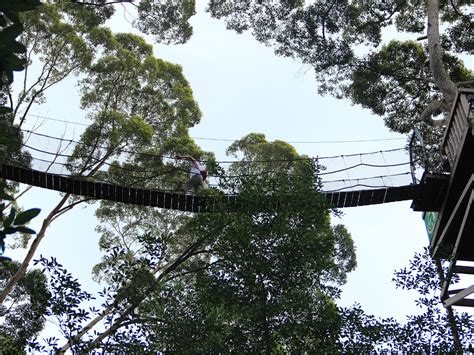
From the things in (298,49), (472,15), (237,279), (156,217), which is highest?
(472,15)

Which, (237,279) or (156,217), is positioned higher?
(156,217)

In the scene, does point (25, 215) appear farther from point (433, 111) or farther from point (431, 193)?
point (433, 111)

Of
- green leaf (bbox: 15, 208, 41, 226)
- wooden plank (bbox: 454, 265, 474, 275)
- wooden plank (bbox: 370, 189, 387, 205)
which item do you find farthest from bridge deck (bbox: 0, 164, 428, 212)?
green leaf (bbox: 15, 208, 41, 226)

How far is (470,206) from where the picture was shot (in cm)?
686

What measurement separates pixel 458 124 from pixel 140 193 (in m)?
4.87

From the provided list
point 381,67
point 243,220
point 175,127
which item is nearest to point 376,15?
point 381,67

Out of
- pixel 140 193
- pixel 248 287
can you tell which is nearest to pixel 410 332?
pixel 248 287

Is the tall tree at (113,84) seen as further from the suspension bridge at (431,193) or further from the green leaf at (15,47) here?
the green leaf at (15,47)

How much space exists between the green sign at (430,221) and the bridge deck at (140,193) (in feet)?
1.61

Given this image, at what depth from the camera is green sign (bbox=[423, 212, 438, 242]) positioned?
8883 mm

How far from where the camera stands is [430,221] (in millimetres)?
9227

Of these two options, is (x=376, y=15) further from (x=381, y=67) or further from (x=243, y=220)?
(x=243, y=220)

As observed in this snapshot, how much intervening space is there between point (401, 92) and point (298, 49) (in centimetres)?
272

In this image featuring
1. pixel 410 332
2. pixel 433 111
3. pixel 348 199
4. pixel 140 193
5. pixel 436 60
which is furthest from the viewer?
pixel 433 111
